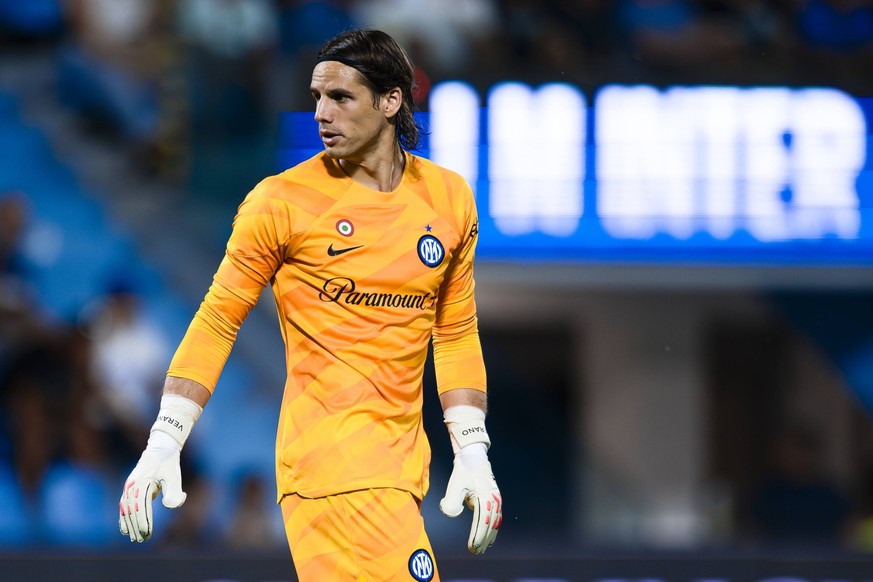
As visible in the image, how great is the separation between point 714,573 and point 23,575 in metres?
2.94

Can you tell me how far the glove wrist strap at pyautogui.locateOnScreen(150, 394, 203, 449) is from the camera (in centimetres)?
316

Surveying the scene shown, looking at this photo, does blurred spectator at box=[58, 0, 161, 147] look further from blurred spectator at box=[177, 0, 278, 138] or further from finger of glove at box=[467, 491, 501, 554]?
finger of glove at box=[467, 491, 501, 554]

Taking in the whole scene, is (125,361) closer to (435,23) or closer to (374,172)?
(435,23)

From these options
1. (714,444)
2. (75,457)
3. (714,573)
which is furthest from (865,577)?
(714,444)

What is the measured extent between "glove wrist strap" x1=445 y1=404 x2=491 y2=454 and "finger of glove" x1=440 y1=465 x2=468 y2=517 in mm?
73

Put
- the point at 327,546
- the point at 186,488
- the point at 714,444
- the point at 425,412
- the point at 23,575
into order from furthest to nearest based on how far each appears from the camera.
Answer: the point at 714,444 → the point at 425,412 → the point at 186,488 → the point at 23,575 → the point at 327,546

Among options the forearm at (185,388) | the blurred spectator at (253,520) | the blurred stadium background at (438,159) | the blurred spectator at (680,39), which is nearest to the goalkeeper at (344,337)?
the forearm at (185,388)

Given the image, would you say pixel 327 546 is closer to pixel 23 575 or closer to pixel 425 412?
pixel 23 575

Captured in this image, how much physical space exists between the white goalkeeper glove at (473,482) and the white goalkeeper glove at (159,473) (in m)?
0.67

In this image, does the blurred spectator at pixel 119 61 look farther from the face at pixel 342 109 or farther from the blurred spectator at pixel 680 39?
the face at pixel 342 109

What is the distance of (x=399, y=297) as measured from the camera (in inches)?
130

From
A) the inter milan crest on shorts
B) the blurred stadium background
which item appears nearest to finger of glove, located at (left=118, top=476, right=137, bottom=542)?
the inter milan crest on shorts

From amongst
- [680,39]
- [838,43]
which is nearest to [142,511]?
[680,39]

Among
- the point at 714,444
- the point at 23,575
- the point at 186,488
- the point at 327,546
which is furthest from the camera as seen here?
the point at 714,444
